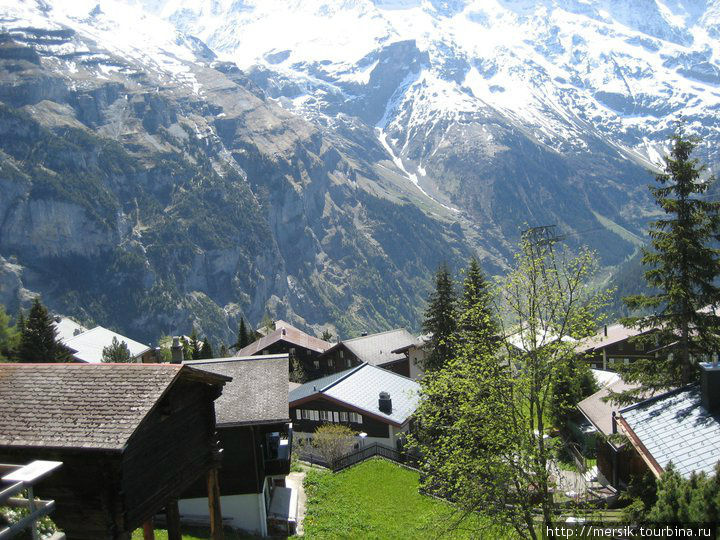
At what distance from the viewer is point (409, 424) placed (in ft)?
175

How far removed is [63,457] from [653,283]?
2017 centimetres

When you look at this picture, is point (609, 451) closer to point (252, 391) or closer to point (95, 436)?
point (252, 391)

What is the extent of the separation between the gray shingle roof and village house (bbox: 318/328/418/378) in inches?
2582

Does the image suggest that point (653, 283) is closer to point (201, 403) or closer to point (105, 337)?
point (201, 403)

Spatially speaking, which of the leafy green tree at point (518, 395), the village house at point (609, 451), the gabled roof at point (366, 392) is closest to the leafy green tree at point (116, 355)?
the gabled roof at point (366, 392)

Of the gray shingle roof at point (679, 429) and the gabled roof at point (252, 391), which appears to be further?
the gabled roof at point (252, 391)

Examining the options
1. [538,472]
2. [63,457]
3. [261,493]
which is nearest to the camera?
[63,457]

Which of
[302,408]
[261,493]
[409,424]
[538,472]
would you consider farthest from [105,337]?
[538,472]

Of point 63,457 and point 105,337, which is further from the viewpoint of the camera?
point 105,337

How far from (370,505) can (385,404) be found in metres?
17.7

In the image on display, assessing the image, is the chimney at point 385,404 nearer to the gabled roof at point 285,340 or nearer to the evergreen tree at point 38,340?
the evergreen tree at point 38,340

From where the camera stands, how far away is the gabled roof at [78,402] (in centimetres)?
1551

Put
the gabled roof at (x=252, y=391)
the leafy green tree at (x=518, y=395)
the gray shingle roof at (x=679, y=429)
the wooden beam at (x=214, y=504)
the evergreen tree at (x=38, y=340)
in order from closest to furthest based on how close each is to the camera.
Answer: the gray shingle roof at (x=679, y=429)
the leafy green tree at (x=518, y=395)
the wooden beam at (x=214, y=504)
the gabled roof at (x=252, y=391)
the evergreen tree at (x=38, y=340)

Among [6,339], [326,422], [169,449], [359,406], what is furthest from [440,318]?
[6,339]
